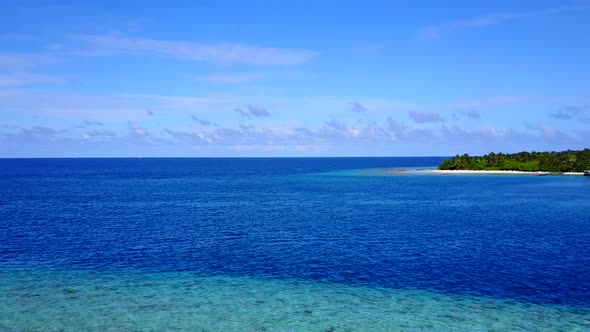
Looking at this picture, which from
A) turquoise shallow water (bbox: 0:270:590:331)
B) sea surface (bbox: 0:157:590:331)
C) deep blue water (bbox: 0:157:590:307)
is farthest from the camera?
deep blue water (bbox: 0:157:590:307)

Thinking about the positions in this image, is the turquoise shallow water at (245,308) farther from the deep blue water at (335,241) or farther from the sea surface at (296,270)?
the deep blue water at (335,241)

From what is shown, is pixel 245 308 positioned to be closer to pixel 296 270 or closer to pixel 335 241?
pixel 296 270

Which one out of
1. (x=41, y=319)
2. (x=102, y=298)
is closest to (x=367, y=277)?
(x=102, y=298)

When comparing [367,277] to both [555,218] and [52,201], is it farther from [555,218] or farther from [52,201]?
[52,201]

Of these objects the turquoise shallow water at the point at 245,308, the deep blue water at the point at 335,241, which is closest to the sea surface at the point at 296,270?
the turquoise shallow water at the point at 245,308

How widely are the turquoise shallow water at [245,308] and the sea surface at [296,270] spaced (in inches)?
5.4

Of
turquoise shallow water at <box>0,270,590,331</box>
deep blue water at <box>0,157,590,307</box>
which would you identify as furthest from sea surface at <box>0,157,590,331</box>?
deep blue water at <box>0,157,590,307</box>

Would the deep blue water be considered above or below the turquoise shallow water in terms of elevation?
above

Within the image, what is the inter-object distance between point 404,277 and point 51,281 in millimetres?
32591

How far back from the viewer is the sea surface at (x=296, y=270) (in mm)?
35531

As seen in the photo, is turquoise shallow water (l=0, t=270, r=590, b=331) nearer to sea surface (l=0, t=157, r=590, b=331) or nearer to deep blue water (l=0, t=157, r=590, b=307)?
sea surface (l=0, t=157, r=590, b=331)

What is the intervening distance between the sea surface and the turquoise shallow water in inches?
5.4

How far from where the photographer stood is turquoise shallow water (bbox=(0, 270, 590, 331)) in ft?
112

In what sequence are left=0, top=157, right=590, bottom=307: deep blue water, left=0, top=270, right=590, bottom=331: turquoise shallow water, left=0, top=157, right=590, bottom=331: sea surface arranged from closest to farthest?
left=0, top=270, right=590, bottom=331: turquoise shallow water, left=0, top=157, right=590, bottom=331: sea surface, left=0, top=157, right=590, bottom=307: deep blue water
